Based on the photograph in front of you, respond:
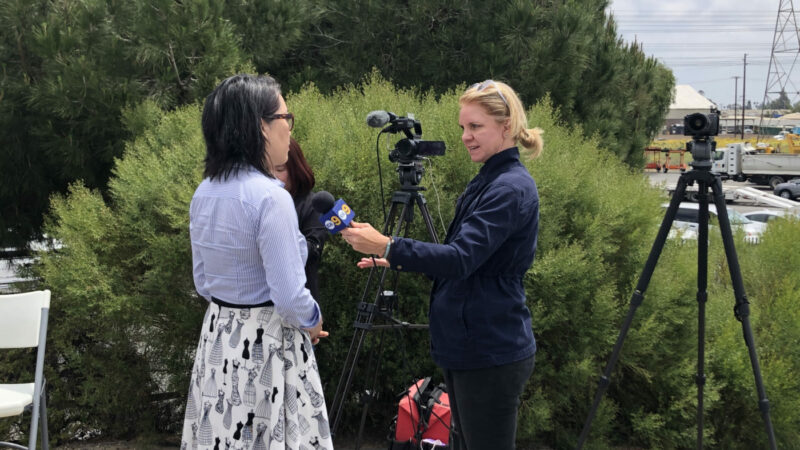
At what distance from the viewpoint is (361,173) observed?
163 inches

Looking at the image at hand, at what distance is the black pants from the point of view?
7.09ft

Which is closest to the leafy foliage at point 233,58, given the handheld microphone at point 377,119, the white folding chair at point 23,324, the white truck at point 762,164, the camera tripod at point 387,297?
the white folding chair at point 23,324

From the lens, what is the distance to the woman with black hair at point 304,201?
11.2 ft

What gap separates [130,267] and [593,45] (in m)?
5.87

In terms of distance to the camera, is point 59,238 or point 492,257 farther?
point 59,238

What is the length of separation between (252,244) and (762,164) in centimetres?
3525

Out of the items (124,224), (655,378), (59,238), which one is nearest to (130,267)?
(124,224)

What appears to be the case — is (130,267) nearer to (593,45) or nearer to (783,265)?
(783,265)

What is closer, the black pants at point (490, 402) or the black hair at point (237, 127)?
the black hair at point (237, 127)

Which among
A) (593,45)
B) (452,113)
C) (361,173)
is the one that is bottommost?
(361,173)

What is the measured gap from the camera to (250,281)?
2.03 meters

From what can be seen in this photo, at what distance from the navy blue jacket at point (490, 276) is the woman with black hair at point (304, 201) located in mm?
1305

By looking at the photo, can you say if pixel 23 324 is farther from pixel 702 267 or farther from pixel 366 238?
pixel 702 267

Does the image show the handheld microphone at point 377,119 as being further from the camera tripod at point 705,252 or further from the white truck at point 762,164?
the white truck at point 762,164
